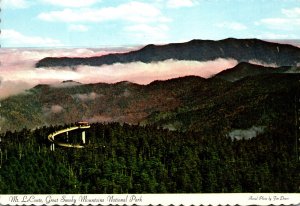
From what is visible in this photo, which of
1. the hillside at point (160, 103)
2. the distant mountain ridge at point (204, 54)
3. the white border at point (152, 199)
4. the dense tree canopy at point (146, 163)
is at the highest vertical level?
the distant mountain ridge at point (204, 54)

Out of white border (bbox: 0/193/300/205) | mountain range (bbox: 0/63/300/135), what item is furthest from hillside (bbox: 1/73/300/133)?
white border (bbox: 0/193/300/205)

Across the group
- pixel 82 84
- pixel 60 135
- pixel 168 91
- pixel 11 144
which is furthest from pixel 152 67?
pixel 11 144

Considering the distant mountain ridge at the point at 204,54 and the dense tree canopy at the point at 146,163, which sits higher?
the distant mountain ridge at the point at 204,54

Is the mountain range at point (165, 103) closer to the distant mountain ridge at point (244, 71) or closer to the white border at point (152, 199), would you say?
the distant mountain ridge at point (244, 71)

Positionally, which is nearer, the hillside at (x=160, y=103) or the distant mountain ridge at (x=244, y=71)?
the hillside at (x=160, y=103)

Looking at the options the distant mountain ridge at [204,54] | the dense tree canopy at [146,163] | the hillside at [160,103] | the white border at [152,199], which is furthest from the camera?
the hillside at [160,103]

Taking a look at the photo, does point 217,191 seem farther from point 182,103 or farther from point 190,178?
point 182,103

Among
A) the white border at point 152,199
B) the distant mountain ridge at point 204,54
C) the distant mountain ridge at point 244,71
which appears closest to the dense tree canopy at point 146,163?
the white border at point 152,199

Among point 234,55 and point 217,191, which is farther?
point 234,55
